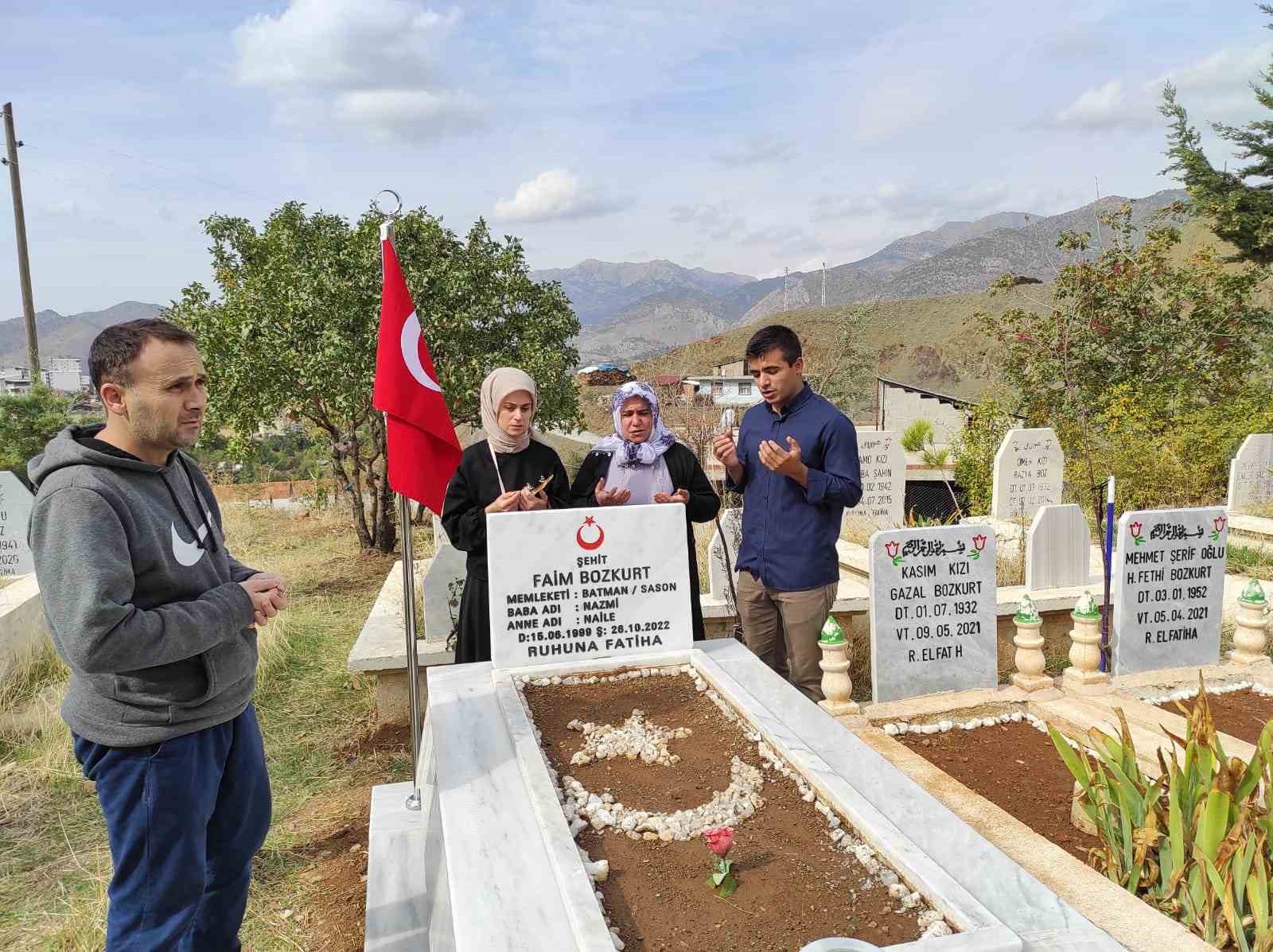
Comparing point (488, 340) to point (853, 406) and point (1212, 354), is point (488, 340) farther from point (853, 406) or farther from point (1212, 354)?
point (853, 406)

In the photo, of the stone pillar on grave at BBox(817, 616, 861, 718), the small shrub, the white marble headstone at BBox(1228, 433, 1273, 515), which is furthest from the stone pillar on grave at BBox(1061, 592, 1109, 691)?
the white marble headstone at BBox(1228, 433, 1273, 515)

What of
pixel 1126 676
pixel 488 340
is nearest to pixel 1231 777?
pixel 1126 676

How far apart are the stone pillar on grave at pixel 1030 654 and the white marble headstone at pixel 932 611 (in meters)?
0.14

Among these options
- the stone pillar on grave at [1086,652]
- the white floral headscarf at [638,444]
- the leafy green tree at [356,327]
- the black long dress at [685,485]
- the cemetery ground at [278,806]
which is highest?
the leafy green tree at [356,327]

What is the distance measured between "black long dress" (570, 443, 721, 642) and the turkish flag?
0.59 m

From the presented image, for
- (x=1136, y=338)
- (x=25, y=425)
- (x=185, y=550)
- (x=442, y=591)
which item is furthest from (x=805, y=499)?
(x=25, y=425)

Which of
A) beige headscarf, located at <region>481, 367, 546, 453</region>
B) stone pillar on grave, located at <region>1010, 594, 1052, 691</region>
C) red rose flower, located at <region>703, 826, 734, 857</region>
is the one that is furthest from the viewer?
stone pillar on grave, located at <region>1010, 594, 1052, 691</region>

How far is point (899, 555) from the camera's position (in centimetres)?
397

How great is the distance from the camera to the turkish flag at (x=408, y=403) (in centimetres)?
316

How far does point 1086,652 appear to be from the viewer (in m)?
3.95

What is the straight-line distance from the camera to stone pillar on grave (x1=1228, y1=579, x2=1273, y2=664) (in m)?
4.17

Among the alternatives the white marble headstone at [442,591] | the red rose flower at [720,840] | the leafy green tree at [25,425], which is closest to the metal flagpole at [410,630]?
the red rose flower at [720,840]

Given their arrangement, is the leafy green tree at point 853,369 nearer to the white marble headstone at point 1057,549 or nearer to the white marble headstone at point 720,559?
the white marble headstone at point 1057,549

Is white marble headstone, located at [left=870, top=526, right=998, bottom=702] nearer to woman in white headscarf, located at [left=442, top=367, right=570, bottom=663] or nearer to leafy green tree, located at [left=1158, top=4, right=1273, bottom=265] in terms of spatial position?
woman in white headscarf, located at [left=442, top=367, right=570, bottom=663]
